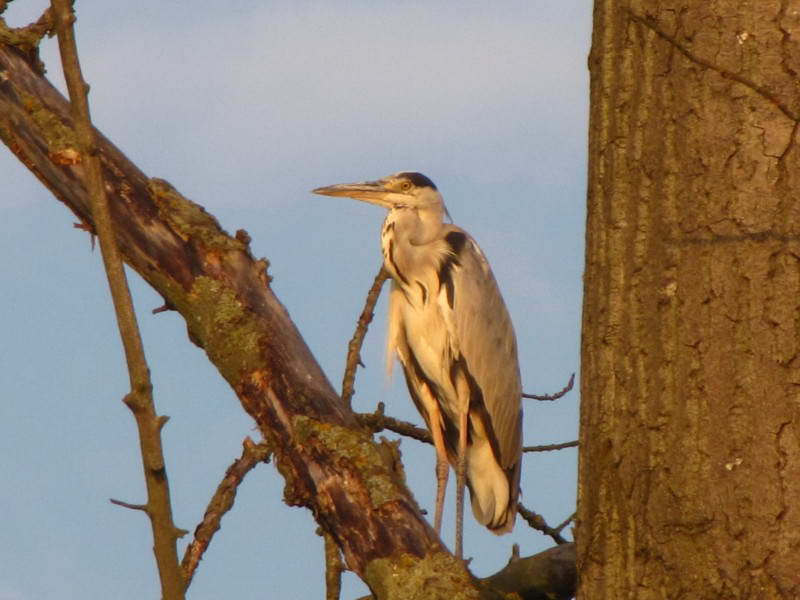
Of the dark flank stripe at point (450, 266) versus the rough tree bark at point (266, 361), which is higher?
the dark flank stripe at point (450, 266)

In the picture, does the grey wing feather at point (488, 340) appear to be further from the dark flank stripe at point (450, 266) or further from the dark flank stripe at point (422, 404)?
the dark flank stripe at point (422, 404)

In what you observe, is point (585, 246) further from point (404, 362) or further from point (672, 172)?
point (404, 362)

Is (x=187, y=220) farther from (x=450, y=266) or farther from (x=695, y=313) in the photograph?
(x=450, y=266)

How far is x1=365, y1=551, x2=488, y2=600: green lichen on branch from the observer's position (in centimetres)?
249

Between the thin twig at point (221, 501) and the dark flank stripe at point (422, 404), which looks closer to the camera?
the thin twig at point (221, 501)

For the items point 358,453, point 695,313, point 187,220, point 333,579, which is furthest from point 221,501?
point 695,313

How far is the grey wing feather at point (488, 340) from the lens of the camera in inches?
212

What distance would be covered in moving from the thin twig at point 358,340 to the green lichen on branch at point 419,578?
0.88m

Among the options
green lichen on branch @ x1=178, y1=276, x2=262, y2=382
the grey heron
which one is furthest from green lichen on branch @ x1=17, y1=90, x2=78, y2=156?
the grey heron

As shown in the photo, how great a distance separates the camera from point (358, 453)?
2721 mm

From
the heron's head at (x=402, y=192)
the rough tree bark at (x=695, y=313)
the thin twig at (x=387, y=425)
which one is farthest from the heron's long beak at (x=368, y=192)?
the rough tree bark at (x=695, y=313)

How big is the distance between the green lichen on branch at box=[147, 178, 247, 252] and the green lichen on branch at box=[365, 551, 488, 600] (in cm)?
92

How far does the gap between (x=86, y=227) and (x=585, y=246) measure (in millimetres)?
1539

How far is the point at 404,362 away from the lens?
219 inches
